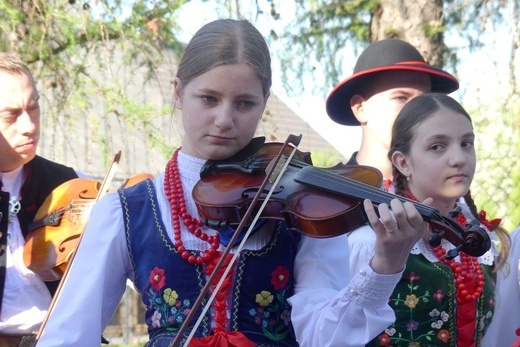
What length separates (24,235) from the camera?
12.1 ft

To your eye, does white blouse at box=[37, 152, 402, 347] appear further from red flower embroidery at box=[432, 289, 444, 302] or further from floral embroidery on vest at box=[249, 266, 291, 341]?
red flower embroidery at box=[432, 289, 444, 302]

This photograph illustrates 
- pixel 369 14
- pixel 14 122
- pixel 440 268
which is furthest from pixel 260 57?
pixel 369 14

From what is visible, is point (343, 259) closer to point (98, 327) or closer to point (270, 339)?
point (270, 339)

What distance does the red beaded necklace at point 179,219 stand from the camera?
7.72 feet

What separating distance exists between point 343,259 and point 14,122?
1.76m

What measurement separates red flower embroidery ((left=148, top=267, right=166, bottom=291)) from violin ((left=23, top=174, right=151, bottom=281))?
121cm

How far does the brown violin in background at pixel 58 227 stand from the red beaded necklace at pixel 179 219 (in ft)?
3.53

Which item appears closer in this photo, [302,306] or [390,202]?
[390,202]

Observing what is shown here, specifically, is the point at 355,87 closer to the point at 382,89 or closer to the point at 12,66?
the point at 382,89

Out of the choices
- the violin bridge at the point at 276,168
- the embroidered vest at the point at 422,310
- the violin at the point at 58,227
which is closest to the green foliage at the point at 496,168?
the violin at the point at 58,227

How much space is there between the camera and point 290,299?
233 centimetres

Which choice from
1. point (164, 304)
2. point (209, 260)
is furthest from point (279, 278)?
point (164, 304)

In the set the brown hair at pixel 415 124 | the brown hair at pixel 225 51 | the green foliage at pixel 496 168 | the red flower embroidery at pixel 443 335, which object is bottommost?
the red flower embroidery at pixel 443 335

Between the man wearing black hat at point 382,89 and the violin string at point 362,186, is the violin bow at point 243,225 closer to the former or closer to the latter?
the violin string at point 362,186
